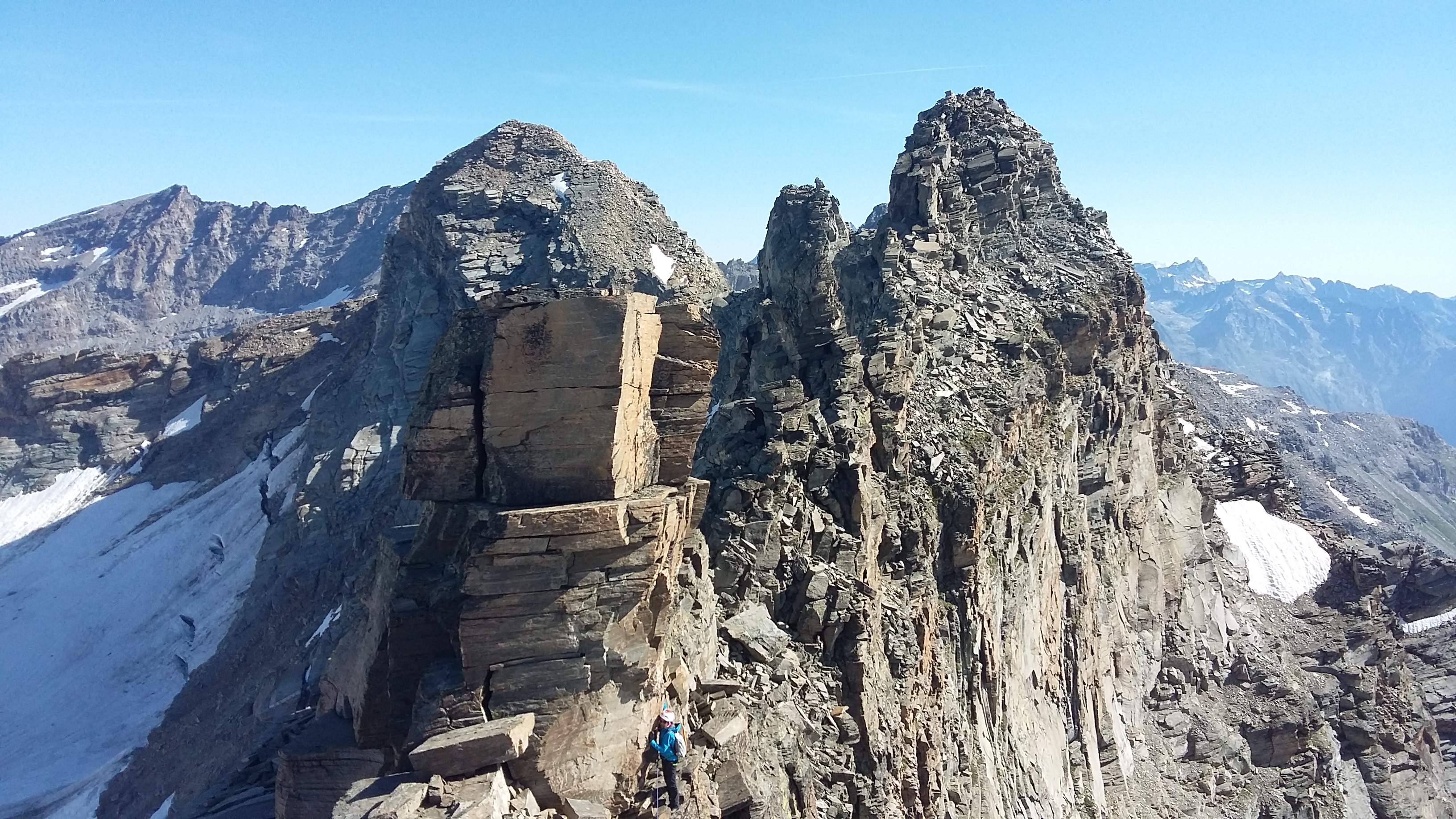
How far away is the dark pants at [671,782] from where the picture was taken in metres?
12.4

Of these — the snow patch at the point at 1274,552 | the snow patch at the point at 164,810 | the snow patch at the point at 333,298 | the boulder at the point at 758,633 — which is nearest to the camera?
the boulder at the point at 758,633

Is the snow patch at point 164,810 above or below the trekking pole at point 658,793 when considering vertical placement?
below

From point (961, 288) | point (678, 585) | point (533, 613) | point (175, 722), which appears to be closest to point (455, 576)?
point (533, 613)

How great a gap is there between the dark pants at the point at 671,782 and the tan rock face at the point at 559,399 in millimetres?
3912

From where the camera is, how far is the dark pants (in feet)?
40.7

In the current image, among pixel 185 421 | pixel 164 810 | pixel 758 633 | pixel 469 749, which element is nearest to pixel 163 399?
pixel 185 421

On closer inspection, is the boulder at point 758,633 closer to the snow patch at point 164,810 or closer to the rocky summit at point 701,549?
the rocky summit at point 701,549

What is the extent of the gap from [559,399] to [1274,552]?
59.2 metres

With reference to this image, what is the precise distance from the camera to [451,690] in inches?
464

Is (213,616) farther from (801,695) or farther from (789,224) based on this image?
(801,695)

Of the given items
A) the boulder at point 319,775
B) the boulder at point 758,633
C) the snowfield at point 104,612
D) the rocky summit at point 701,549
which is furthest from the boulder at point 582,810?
the snowfield at point 104,612

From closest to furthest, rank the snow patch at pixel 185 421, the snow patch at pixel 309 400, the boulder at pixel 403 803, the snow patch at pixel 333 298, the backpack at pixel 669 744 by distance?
the boulder at pixel 403 803, the backpack at pixel 669 744, the snow patch at pixel 309 400, the snow patch at pixel 185 421, the snow patch at pixel 333 298

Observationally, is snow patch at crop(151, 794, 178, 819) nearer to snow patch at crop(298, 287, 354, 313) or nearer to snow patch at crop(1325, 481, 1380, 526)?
snow patch at crop(298, 287, 354, 313)

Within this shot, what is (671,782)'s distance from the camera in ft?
40.8
